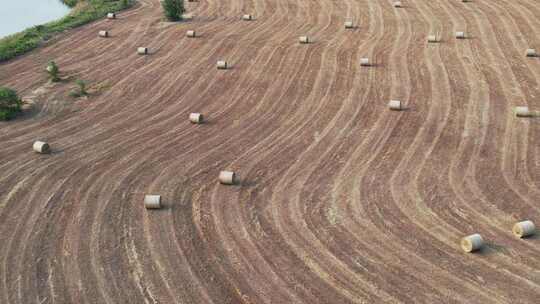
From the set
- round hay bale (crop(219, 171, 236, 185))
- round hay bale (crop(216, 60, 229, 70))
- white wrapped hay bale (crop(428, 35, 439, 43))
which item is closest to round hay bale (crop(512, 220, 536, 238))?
round hay bale (crop(219, 171, 236, 185))

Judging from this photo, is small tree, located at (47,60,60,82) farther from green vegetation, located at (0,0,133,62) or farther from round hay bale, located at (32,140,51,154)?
round hay bale, located at (32,140,51,154)

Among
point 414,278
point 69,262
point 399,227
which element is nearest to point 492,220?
point 399,227

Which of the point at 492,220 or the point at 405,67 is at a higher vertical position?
the point at 405,67

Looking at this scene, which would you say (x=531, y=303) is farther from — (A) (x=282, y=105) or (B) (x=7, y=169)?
(B) (x=7, y=169)

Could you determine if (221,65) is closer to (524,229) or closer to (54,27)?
(54,27)

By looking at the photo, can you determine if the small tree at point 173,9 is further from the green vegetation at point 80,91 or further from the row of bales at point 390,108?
the green vegetation at point 80,91

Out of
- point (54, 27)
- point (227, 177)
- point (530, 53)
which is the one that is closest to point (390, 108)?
point (227, 177)
